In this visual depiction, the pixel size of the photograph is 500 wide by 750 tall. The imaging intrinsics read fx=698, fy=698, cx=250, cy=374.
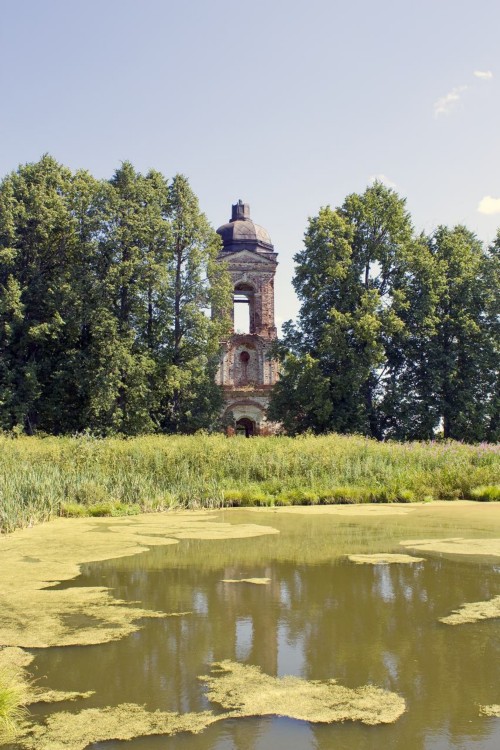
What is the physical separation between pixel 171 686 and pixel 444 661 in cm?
181

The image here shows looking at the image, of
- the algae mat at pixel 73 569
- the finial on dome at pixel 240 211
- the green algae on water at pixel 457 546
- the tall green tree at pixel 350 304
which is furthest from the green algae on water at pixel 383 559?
the finial on dome at pixel 240 211

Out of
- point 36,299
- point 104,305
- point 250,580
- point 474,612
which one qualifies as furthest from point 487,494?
point 36,299

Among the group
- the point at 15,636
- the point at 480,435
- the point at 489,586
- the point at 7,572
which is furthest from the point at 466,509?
the point at 480,435

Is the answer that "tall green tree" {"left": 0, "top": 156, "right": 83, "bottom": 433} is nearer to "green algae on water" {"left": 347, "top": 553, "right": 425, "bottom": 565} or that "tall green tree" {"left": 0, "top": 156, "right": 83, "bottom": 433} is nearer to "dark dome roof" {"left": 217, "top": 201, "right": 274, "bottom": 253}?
"dark dome roof" {"left": 217, "top": 201, "right": 274, "bottom": 253}

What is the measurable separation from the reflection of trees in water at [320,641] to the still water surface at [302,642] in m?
0.01

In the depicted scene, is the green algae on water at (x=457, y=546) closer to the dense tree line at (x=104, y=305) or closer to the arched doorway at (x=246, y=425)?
the dense tree line at (x=104, y=305)

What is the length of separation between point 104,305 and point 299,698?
22247mm

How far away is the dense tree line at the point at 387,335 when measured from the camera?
85.0 feet

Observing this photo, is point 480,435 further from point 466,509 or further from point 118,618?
point 118,618

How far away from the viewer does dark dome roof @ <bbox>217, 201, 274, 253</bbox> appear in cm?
3453

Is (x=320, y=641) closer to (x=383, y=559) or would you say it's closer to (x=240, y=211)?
(x=383, y=559)

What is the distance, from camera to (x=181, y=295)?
91.4 ft

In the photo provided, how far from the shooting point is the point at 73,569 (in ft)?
24.4

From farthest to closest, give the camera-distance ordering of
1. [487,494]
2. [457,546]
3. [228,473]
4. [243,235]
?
[243,235], [228,473], [487,494], [457,546]
